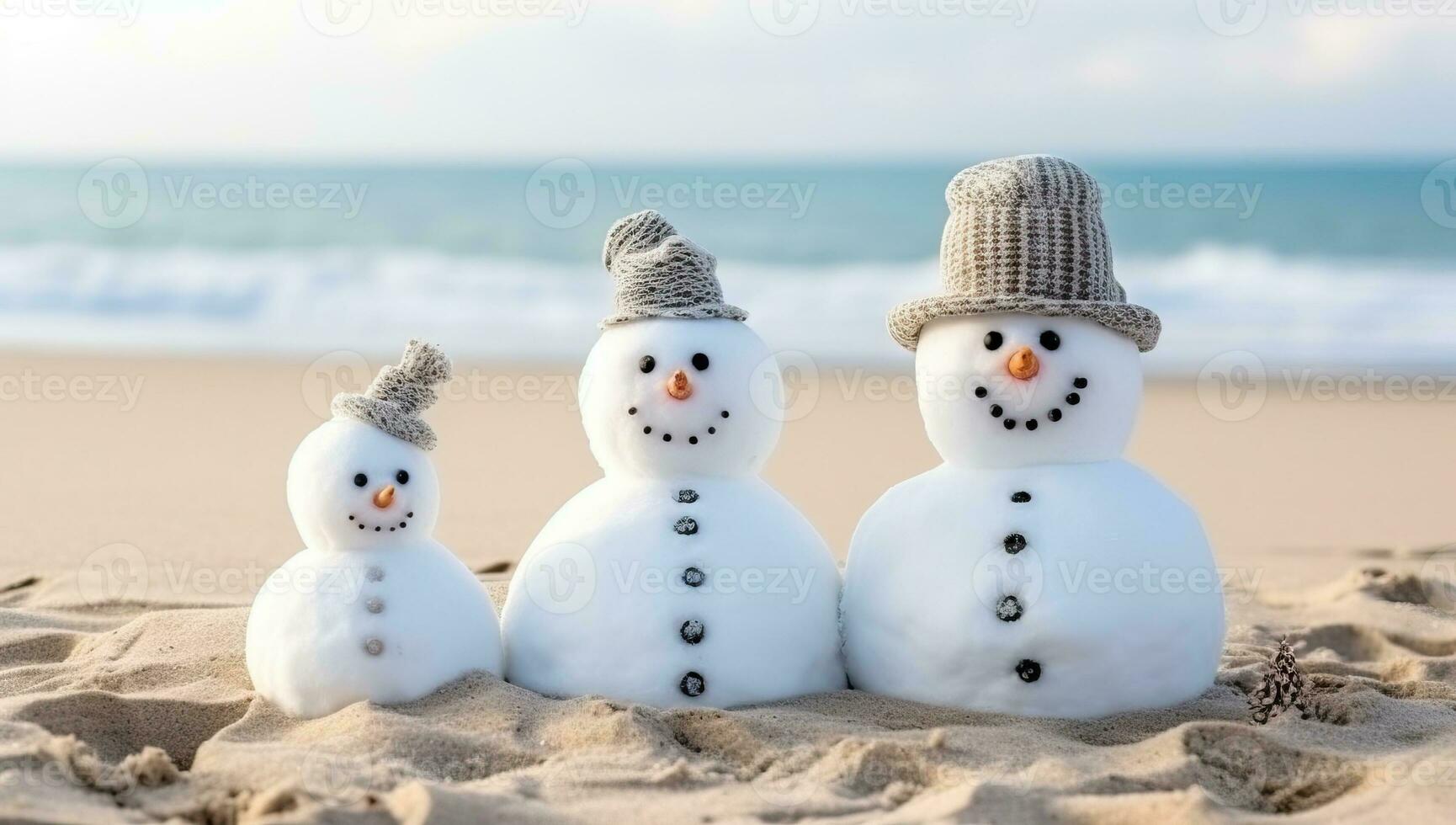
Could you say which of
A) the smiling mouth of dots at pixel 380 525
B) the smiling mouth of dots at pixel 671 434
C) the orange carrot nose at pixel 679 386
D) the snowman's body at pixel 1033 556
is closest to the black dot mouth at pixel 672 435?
the smiling mouth of dots at pixel 671 434

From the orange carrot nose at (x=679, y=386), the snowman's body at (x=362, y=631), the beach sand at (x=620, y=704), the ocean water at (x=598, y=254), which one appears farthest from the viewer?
the ocean water at (x=598, y=254)

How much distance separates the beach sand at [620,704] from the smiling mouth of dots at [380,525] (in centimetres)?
53

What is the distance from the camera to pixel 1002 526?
4.71 metres

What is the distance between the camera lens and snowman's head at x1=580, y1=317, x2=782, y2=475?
478 centimetres

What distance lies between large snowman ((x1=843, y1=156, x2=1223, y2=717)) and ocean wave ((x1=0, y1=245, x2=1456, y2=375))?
9.11 metres

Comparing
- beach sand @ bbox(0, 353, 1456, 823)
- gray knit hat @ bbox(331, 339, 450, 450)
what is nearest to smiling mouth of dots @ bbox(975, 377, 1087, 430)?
beach sand @ bbox(0, 353, 1456, 823)

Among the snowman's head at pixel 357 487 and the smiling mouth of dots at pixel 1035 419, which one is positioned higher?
the smiling mouth of dots at pixel 1035 419

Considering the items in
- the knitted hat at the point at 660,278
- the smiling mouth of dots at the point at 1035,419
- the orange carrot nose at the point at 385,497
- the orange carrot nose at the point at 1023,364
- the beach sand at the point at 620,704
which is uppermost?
the knitted hat at the point at 660,278

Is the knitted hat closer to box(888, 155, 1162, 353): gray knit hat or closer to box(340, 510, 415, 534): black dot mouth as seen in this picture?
box(888, 155, 1162, 353): gray knit hat

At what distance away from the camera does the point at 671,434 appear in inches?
189

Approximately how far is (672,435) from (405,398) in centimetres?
84

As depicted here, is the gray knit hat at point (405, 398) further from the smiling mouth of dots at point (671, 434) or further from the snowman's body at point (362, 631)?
the smiling mouth of dots at point (671, 434)

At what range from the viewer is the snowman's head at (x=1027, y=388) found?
4723 millimetres

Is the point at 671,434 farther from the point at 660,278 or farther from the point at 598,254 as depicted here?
the point at 598,254
